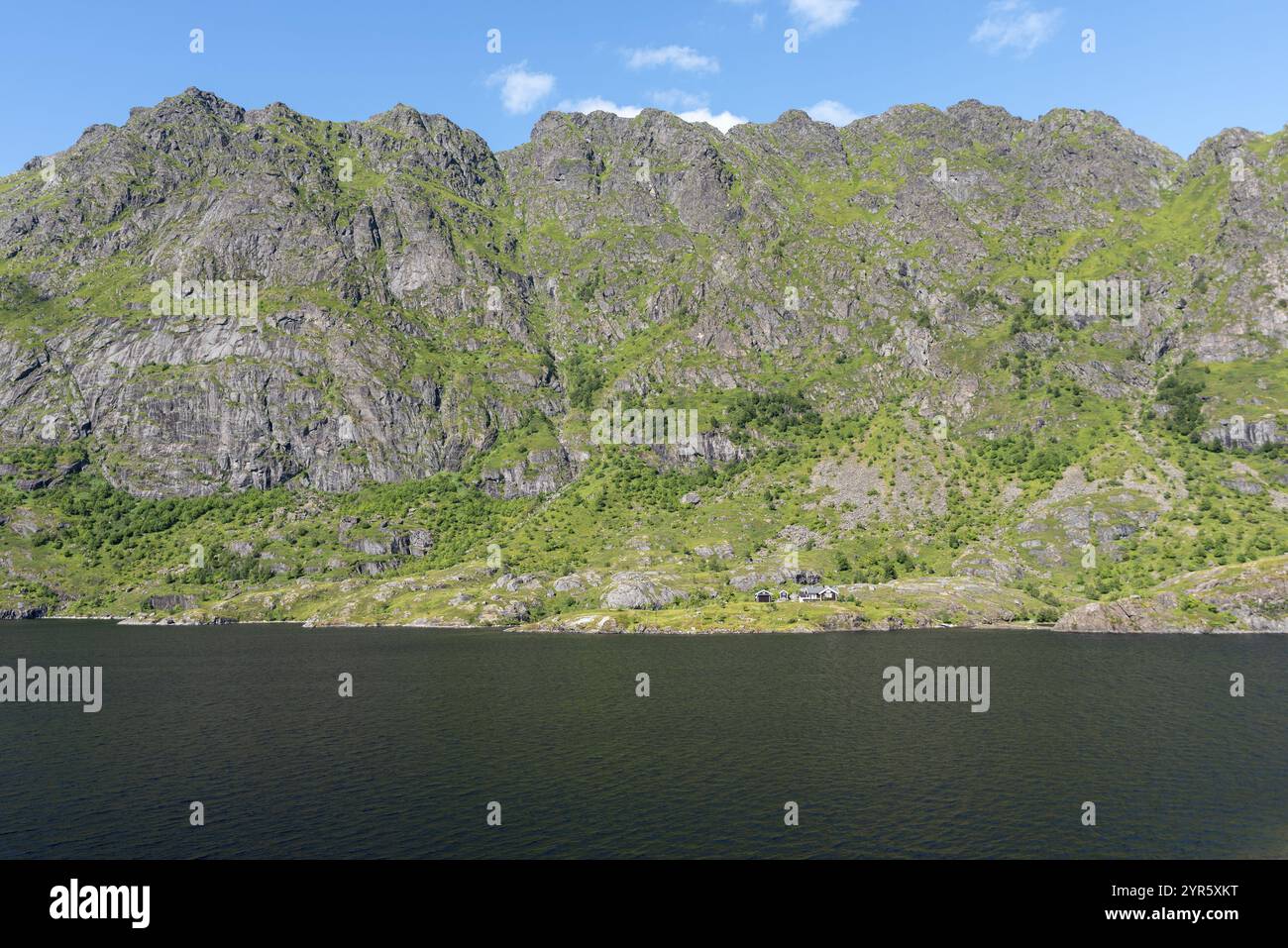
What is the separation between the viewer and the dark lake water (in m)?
60.3

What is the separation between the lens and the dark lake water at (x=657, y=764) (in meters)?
60.3

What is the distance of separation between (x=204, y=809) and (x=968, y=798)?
234 ft

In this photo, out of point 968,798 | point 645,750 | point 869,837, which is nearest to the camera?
point 869,837

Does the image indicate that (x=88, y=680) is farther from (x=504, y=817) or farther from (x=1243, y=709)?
(x=1243, y=709)

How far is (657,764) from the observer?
80.6 meters

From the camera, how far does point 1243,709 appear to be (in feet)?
334
